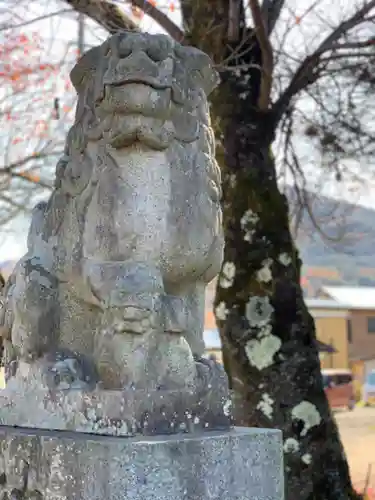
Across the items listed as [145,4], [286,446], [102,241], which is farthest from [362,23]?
[102,241]

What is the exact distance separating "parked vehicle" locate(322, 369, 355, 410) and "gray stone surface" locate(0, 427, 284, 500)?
21.1 metres

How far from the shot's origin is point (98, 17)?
23.1ft

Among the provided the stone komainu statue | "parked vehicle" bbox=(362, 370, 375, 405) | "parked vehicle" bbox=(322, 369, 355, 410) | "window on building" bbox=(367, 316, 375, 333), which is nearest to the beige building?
"window on building" bbox=(367, 316, 375, 333)

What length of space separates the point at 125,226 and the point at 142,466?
2.94 feet

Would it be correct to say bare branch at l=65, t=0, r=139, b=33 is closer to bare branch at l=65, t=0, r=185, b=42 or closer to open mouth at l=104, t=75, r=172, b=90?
bare branch at l=65, t=0, r=185, b=42

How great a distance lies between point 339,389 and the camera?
24.0 meters

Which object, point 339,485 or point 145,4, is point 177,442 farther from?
point 145,4

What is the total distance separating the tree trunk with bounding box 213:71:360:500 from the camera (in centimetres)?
621

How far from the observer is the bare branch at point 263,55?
619 cm

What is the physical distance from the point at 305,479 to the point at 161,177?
12.6 ft

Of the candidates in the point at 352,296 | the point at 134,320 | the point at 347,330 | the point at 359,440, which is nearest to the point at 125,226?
the point at 134,320

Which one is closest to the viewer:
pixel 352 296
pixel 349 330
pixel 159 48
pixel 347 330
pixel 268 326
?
pixel 159 48

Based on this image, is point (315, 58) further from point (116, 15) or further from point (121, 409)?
point (121, 409)

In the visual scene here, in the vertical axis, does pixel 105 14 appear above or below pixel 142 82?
above
